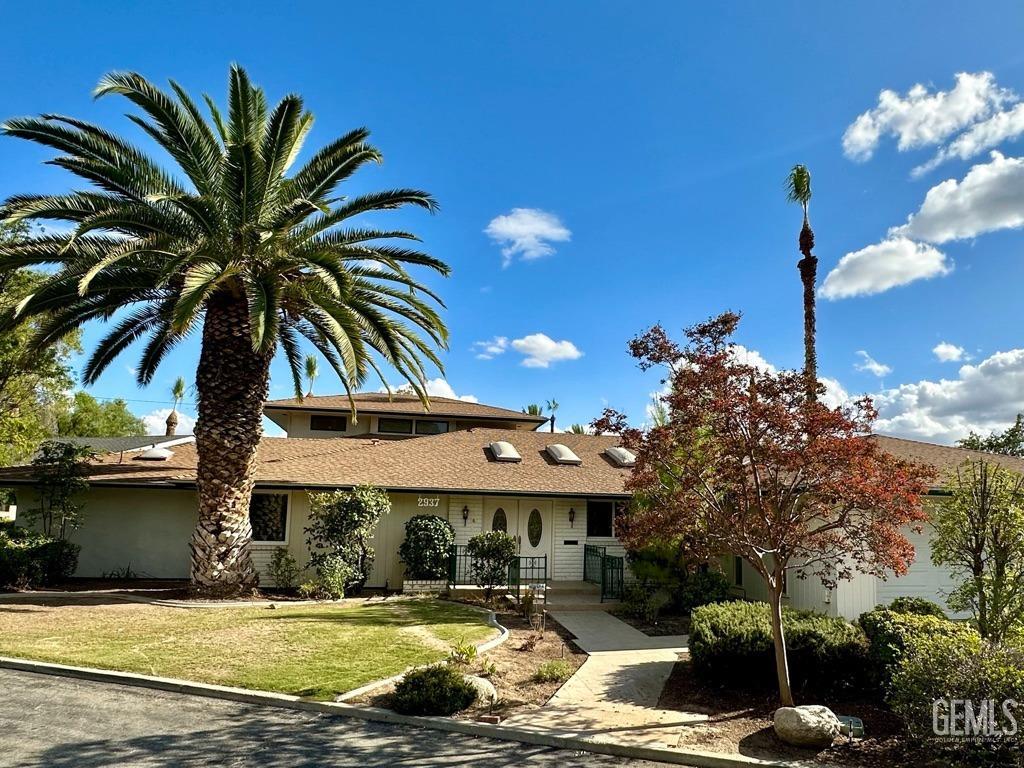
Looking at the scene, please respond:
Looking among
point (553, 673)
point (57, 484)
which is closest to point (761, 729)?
point (553, 673)

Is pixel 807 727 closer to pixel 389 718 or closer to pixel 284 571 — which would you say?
pixel 389 718

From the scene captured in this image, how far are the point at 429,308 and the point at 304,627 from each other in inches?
332

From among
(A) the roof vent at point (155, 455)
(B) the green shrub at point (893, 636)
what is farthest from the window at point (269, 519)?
(B) the green shrub at point (893, 636)

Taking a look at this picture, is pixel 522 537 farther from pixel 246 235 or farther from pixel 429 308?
pixel 246 235

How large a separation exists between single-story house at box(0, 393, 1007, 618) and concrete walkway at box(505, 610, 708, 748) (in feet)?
18.2

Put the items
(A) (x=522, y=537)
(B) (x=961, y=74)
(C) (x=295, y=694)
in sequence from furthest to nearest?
(A) (x=522, y=537) < (B) (x=961, y=74) < (C) (x=295, y=694)

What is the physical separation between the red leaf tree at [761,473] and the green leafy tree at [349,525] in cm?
921

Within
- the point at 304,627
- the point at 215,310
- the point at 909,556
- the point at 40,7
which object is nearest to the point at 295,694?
the point at 304,627

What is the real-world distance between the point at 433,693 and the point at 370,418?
65.7 feet

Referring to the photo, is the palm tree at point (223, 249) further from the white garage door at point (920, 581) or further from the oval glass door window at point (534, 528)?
the white garage door at point (920, 581)

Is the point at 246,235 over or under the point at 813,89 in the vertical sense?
under

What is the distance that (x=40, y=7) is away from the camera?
11.9 m

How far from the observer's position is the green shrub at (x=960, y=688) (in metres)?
5.80

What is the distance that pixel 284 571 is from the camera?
1625 cm
